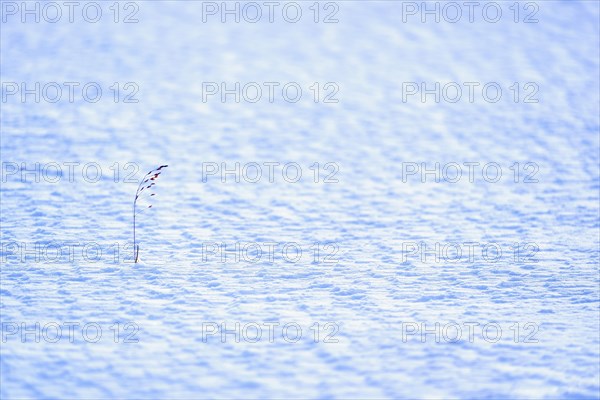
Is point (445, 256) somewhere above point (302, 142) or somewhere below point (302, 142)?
below

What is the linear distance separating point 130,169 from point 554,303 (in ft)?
13.6

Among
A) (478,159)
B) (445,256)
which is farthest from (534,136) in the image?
(445,256)

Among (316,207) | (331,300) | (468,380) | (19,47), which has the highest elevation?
(19,47)

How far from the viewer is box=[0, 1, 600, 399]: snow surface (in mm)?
5156

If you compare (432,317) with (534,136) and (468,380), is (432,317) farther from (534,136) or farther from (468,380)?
(534,136)

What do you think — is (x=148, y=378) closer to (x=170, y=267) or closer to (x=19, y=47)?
(x=170, y=267)

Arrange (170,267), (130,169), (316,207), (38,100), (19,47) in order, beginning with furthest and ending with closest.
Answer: (19,47)
(38,100)
(130,169)
(316,207)
(170,267)

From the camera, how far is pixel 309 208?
7.57 metres

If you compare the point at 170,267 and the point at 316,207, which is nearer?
the point at 170,267

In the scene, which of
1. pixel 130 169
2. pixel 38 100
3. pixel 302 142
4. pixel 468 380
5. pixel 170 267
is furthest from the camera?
pixel 38 100

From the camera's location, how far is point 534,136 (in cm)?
913

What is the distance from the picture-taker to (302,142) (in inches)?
358

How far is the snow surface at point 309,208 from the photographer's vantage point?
16.9ft

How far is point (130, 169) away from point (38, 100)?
2222 millimetres
